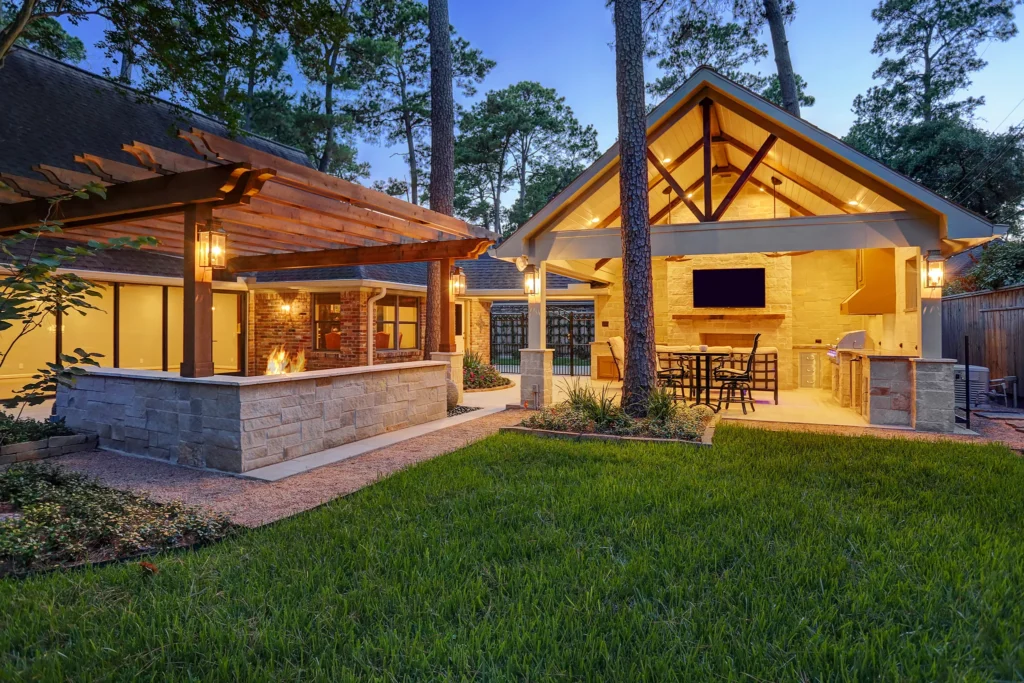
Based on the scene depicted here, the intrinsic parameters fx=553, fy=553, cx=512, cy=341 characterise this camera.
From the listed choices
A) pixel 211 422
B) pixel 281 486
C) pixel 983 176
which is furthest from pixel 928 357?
pixel 983 176

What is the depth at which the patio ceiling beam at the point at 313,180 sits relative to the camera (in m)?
4.47

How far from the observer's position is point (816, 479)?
183 inches

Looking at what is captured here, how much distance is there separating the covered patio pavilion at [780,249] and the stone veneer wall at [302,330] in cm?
502

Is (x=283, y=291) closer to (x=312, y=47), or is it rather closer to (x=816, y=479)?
(x=312, y=47)

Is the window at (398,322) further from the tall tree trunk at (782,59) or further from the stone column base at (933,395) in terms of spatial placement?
the stone column base at (933,395)

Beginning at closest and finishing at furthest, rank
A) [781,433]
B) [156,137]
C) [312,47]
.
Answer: [781,433]
[312,47]
[156,137]

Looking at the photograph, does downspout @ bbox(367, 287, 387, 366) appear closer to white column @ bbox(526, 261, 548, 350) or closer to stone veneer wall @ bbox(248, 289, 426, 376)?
stone veneer wall @ bbox(248, 289, 426, 376)

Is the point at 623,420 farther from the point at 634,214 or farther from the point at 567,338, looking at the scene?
the point at 567,338

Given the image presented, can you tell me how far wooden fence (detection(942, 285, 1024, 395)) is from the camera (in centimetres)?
942

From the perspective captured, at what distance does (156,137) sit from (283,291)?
4.30 meters

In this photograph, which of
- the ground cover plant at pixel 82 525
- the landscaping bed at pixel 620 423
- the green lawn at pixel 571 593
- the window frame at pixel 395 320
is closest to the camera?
the green lawn at pixel 571 593

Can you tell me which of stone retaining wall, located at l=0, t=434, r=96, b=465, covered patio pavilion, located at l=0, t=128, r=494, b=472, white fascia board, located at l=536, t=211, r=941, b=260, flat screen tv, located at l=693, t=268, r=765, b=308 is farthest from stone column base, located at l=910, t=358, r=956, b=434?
stone retaining wall, located at l=0, t=434, r=96, b=465

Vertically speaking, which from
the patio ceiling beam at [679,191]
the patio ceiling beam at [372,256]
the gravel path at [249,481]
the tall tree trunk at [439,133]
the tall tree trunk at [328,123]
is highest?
the tall tree trunk at [328,123]

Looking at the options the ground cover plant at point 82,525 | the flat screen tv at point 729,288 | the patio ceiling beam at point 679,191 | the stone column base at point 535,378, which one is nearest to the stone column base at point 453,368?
the stone column base at point 535,378
